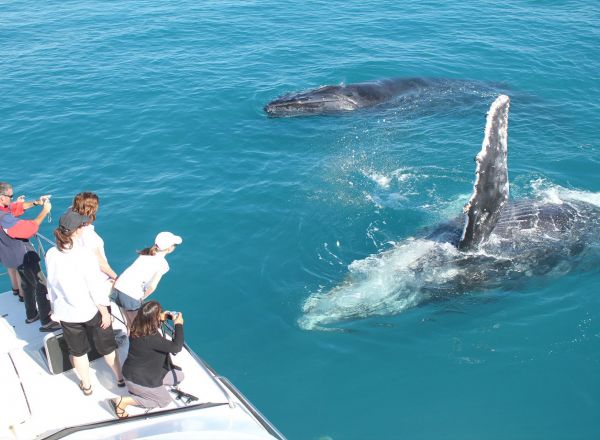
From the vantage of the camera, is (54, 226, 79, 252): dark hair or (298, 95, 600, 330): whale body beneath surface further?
(298, 95, 600, 330): whale body beneath surface

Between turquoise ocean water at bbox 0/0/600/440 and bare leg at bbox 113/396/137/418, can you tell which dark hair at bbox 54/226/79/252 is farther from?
turquoise ocean water at bbox 0/0/600/440

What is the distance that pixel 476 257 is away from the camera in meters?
14.8

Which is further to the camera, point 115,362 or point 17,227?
point 17,227

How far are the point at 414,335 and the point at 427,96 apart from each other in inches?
572

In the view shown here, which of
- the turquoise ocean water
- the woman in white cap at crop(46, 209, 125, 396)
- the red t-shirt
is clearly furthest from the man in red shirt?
the turquoise ocean water

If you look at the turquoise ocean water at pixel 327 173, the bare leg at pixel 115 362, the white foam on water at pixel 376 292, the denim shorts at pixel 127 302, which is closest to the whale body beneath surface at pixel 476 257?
the white foam on water at pixel 376 292

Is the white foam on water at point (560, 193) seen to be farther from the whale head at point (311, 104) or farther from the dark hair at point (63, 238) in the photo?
the dark hair at point (63, 238)

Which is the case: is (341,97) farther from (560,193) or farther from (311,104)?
(560,193)

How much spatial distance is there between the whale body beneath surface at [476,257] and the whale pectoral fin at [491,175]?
0.02 meters

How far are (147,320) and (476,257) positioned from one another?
9.23 meters

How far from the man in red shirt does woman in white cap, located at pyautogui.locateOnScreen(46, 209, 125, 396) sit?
1419mm

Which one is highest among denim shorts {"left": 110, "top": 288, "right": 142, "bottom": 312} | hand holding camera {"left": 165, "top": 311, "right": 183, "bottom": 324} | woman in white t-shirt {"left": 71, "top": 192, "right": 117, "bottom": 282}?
woman in white t-shirt {"left": 71, "top": 192, "right": 117, "bottom": 282}

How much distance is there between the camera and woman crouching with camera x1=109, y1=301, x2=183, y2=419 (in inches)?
333

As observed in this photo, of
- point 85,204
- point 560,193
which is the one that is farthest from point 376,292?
point 560,193
